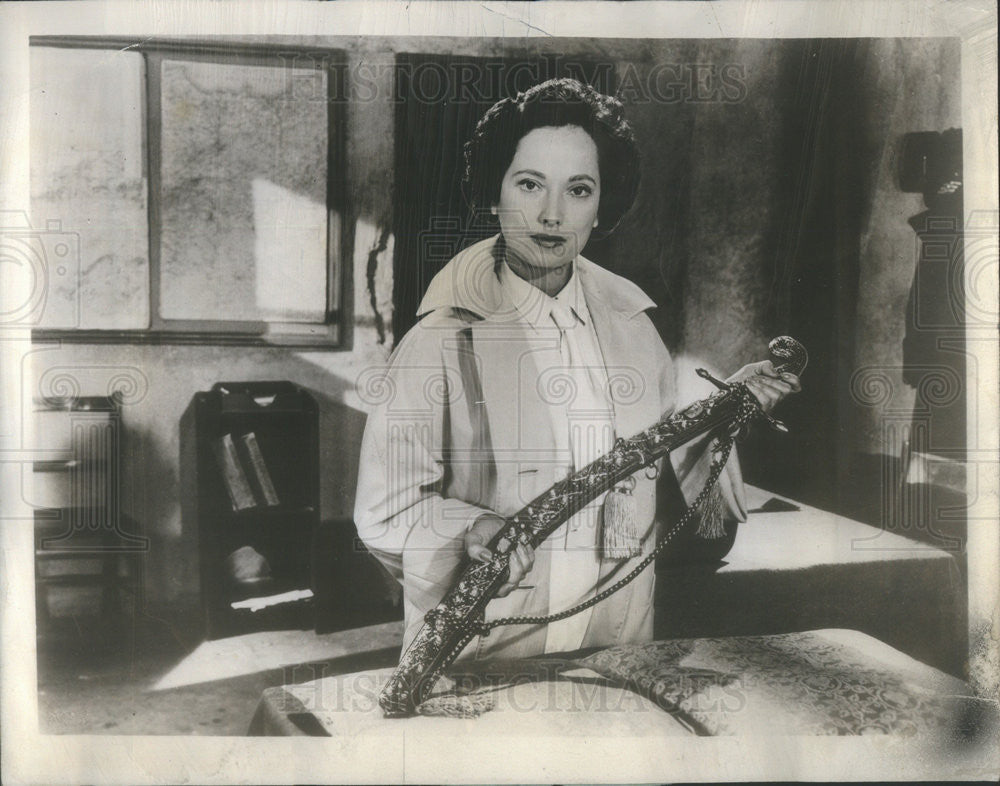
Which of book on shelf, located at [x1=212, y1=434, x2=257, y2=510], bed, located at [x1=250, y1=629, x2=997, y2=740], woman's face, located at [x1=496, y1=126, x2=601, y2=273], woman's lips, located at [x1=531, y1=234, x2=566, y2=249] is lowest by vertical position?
bed, located at [x1=250, y1=629, x2=997, y2=740]

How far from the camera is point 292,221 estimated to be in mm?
2174

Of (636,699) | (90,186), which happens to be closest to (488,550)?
(636,699)

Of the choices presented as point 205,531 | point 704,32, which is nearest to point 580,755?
point 205,531

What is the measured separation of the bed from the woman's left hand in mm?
728

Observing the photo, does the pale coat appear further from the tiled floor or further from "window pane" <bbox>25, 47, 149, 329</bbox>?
"window pane" <bbox>25, 47, 149, 329</bbox>

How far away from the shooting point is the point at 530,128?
216 cm

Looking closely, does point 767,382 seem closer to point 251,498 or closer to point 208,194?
point 251,498

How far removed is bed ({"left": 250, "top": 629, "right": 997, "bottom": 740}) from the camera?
217cm

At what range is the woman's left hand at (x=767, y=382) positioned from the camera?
7.28ft

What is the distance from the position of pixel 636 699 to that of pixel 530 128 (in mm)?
1611

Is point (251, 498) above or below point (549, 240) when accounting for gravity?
below

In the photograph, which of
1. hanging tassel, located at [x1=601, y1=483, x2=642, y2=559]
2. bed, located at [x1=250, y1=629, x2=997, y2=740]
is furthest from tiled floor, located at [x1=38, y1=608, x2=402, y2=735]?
hanging tassel, located at [x1=601, y1=483, x2=642, y2=559]

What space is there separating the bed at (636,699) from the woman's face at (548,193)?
3.81 ft

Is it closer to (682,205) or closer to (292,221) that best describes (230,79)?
(292,221)
